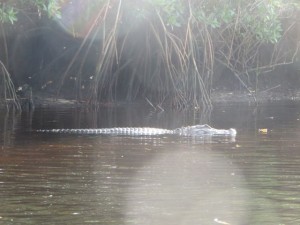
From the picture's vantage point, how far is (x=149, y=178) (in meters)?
9.05

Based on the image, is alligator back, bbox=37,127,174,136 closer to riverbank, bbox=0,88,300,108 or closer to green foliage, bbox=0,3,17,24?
green foliage, bbox=0,3,17,24

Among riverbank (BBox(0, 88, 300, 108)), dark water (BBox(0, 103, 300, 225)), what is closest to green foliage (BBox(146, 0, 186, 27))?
riverbank (BBox(0, 88, 300, 108))

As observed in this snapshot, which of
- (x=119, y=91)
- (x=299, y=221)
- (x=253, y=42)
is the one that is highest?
(x=253, y=42)

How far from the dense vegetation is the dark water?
392 cm

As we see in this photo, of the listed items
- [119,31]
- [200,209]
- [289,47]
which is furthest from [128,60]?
[200,209]

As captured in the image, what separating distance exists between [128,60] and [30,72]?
2774 millimetres

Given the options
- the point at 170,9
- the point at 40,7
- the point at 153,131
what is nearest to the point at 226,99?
the point at 170,9

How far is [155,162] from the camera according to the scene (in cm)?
1025

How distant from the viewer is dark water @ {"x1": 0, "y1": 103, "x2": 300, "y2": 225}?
723 centimetres

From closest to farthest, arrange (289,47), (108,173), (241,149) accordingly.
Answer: (108,173) < (241,149) < (289,47)

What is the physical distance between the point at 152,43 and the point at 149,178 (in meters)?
10.7

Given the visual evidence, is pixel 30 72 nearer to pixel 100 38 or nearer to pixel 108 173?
pixel 100 38

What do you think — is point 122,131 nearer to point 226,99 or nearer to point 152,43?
point 152,43

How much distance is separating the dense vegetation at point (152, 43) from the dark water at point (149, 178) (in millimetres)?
3918
